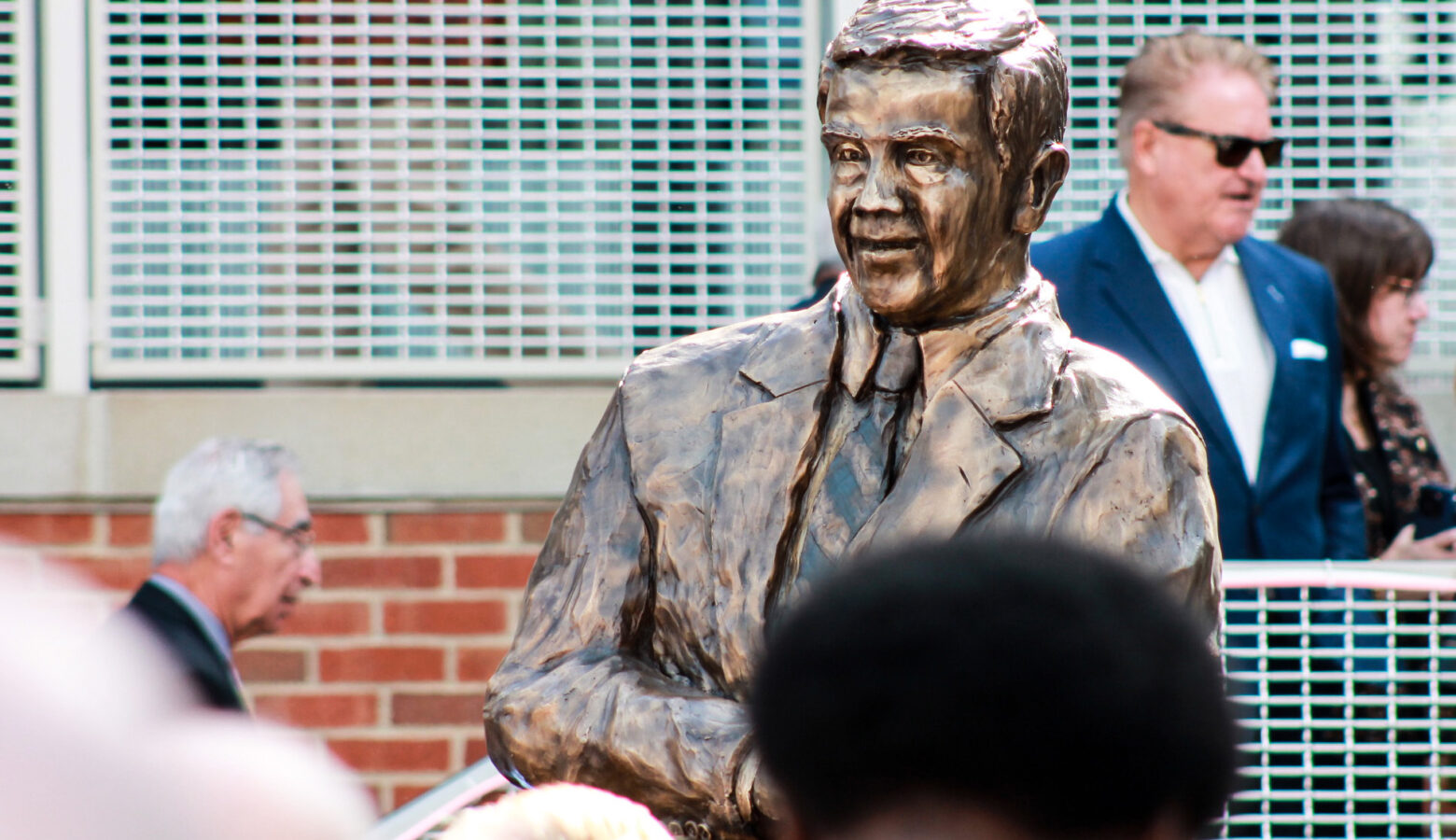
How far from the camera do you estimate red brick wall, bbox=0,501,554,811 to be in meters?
5.19

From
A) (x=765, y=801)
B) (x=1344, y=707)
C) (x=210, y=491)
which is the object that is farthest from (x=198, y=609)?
(x=765, y=801)

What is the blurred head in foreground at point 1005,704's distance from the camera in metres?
1.18

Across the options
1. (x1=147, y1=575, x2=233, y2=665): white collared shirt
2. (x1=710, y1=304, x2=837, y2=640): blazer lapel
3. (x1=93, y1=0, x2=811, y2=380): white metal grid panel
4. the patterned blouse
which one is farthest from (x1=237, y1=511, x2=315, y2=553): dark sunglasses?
the patterned blouse

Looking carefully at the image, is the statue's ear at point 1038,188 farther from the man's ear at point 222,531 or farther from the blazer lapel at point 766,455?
the man's ear at point 222,531

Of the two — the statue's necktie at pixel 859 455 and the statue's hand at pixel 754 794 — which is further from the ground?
the statue's necktie at pixel 859 455

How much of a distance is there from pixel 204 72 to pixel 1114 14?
94.7 inches

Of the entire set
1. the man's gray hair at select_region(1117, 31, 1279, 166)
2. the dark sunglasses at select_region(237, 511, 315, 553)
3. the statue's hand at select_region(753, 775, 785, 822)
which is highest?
the man's gray hair at select_region(1117, 31, 1279, 166)

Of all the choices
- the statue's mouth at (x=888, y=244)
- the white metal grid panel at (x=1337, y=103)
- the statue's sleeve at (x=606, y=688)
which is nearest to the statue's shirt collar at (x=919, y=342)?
the statue's mouth at (x=888, y=244)

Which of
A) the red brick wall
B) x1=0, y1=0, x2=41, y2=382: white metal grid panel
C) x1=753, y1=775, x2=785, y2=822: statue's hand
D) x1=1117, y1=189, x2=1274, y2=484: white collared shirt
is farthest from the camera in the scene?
x1=0, y1=0, x2=41, y2=382: white metal grid panel

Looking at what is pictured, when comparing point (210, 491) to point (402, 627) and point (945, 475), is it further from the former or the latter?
point (945, 475)

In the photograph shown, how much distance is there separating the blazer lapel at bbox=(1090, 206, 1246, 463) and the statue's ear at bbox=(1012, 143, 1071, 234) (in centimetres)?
167

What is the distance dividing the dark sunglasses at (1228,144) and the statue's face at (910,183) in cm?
215

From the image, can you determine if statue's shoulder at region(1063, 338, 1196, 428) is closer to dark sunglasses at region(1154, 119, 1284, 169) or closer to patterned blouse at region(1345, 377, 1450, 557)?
dark sunglasses at region(1154, 119, 1284, 169)

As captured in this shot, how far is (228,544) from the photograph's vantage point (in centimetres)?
458
